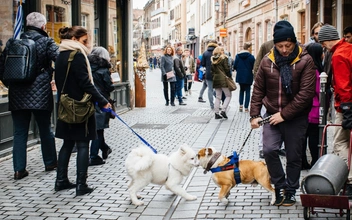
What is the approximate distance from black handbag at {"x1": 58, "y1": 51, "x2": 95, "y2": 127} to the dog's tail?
0.82 metres

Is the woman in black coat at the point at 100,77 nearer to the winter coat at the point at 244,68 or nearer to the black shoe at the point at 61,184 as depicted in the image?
the black shoe at the point at 61,184

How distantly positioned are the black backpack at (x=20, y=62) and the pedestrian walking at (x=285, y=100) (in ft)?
9.90

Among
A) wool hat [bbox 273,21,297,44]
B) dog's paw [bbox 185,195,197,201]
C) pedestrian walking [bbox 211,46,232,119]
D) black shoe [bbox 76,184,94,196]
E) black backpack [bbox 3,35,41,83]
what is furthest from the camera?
pedestrian walking [bbox 211,46,232,119]

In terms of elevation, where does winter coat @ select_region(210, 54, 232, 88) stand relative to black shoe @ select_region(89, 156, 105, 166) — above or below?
above

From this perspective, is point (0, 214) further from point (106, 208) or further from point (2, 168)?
point (2, 168)

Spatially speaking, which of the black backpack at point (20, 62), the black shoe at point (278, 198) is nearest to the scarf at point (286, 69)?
the black shoe at point (278, 198)

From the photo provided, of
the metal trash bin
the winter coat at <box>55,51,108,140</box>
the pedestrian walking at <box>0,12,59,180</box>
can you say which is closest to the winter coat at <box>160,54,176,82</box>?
the pedestrian walking at <box>0,12,59,180</box>

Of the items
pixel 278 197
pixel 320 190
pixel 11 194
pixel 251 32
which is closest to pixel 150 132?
pixel 11 194

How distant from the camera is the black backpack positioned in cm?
725

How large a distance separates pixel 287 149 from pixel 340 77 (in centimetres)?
91

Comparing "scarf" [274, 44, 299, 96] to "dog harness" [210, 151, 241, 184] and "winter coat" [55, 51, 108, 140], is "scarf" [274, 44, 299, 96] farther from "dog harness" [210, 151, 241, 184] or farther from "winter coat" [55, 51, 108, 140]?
"winter coat" [55, 51, 108, 140]

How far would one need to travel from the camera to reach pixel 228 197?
632 centimetres

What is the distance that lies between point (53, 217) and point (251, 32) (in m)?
32.6

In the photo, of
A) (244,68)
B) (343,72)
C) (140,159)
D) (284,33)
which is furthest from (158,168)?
(244,68)
